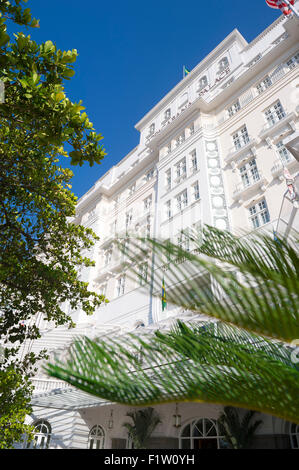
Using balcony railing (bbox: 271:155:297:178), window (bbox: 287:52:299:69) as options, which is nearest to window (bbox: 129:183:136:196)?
balcony railing (bbox: 271:155:297:178)

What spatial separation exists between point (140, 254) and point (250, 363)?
2.64ft

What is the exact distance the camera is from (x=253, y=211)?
16.7 metres

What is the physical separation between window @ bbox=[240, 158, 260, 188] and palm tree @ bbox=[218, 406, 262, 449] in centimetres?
1195

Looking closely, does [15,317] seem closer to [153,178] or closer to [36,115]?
[36,115]

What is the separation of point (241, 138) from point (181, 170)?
4.83 meters

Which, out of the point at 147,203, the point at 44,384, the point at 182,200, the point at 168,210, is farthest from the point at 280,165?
the point at 44,384

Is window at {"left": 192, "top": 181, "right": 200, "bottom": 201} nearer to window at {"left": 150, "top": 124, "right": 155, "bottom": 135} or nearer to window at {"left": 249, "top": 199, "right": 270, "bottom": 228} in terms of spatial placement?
window at {"left": 249, "top": 199, "right": 270, "bottom": 228}

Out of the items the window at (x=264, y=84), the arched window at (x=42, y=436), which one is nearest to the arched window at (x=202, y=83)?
the window at (x=264, y=84)

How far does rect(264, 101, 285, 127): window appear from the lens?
17.6 m

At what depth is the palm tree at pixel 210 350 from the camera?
1.38 metres

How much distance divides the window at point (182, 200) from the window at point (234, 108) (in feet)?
22.7

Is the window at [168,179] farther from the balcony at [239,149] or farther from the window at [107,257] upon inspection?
the window at [107,257]

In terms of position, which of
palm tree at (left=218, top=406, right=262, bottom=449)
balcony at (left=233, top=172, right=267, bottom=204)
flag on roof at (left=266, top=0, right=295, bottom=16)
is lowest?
palm tree at (left=218, top=406, right=262, bottom=449)
